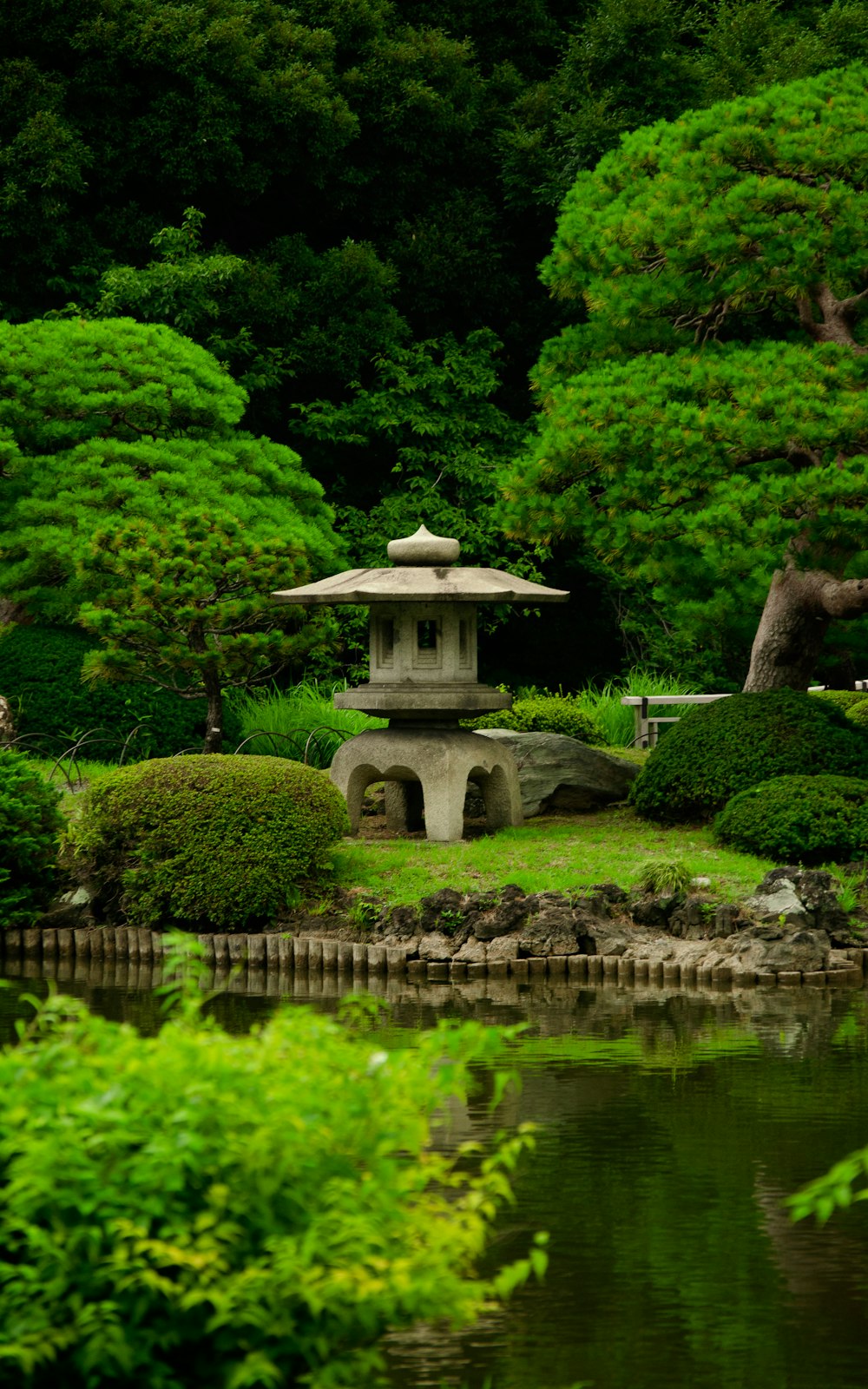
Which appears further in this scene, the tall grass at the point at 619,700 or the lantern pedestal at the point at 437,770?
the tall grass at the point at 619,700

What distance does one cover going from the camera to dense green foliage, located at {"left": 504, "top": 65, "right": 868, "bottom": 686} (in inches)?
514

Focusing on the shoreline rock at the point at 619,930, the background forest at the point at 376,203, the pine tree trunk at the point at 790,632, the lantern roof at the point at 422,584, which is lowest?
the shoreline rock at the point at 619,930

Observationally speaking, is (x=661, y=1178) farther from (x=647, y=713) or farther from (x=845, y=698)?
(x=647, y=713)

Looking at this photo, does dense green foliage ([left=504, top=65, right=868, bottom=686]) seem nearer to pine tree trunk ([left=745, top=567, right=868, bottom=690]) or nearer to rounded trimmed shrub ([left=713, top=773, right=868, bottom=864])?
pine tree trunk ([left=745, top=567, right=868, bottom=690])

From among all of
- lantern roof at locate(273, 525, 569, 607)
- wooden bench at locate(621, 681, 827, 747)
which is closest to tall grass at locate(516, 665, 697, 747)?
wooden bench at locate(621, 681, 827, 747)

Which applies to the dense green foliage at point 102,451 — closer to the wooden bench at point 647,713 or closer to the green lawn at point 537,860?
the wooden bench at point 647,713

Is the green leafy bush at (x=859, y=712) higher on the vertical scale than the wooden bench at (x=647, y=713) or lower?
higher

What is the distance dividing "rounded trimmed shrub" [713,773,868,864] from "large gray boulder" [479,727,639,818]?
2.24 metres

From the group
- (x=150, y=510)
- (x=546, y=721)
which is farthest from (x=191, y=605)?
(x=546, y=721)

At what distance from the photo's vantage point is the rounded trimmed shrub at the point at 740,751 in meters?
13.3

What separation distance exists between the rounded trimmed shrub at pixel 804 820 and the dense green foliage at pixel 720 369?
71.9 inches

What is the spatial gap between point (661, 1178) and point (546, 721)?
36.7 feet

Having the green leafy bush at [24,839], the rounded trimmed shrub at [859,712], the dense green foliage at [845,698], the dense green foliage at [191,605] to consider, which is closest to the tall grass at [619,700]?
the dense green foliage at [845,698]

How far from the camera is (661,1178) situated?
634cm
